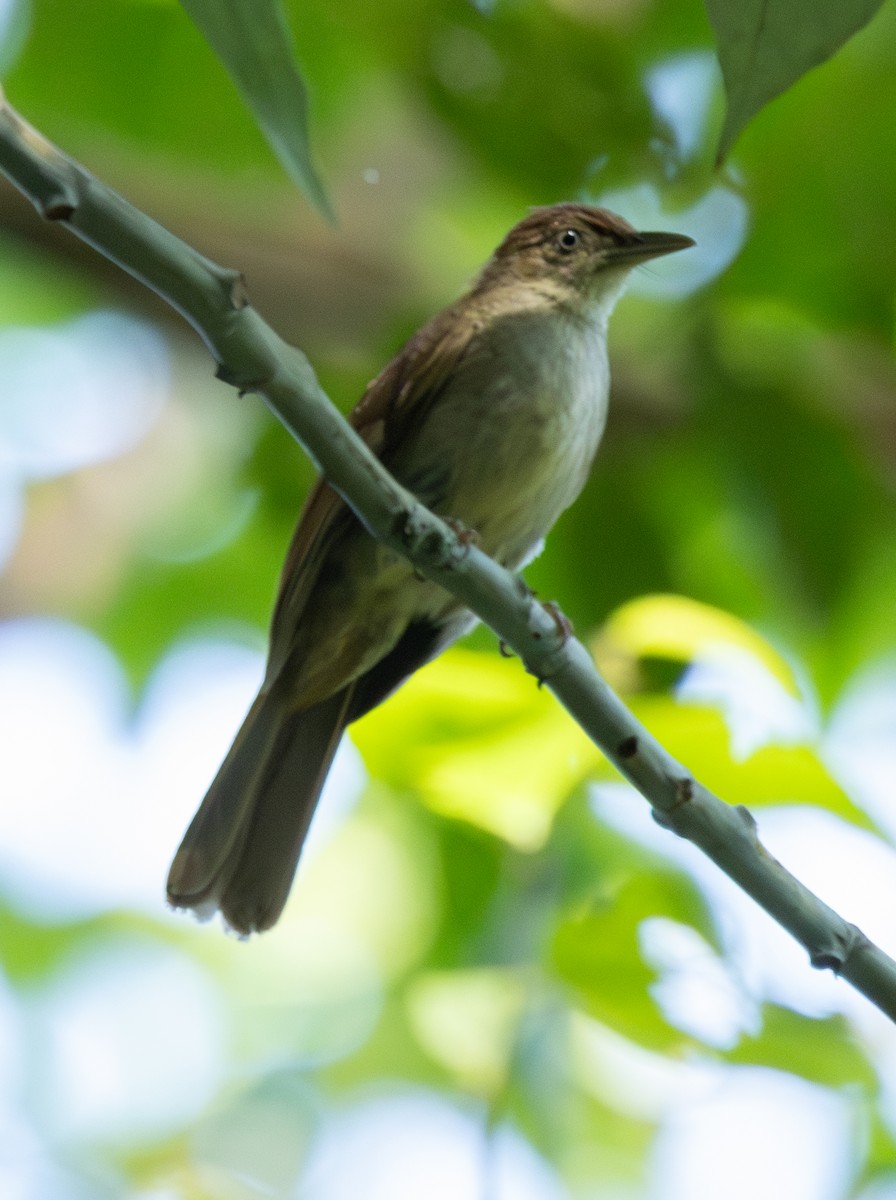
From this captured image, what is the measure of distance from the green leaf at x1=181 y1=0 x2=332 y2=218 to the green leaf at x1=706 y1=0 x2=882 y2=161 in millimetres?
368

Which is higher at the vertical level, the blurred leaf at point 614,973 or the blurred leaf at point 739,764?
the blurred leaf at point 739,764

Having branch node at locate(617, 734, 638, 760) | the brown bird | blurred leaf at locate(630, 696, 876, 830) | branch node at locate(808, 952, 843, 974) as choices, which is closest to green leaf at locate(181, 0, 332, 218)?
branch node at locate(617, 734, 638, 760)

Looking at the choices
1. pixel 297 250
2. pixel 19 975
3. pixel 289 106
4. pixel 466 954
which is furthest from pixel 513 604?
pixel 19 975

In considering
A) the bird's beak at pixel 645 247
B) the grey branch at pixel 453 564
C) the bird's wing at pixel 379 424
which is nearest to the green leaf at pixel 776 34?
the grey branch at pixel 453 564

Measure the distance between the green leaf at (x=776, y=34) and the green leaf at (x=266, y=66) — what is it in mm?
368

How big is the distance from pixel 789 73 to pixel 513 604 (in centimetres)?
90

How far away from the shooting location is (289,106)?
1.36m

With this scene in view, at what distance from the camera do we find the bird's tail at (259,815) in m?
3.25

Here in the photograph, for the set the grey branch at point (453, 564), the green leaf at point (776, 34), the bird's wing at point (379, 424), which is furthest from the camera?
the bird's wing at point (379, 424)

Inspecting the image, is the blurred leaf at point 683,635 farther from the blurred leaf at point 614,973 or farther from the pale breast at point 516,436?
the blurred leaf at point 614,973

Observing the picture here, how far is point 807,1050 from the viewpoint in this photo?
2949 mm

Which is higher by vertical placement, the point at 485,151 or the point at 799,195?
the point at 799,195

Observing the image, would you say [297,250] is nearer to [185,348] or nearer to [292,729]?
[185,348]

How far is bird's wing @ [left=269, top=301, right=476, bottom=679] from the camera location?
3.05 meters
